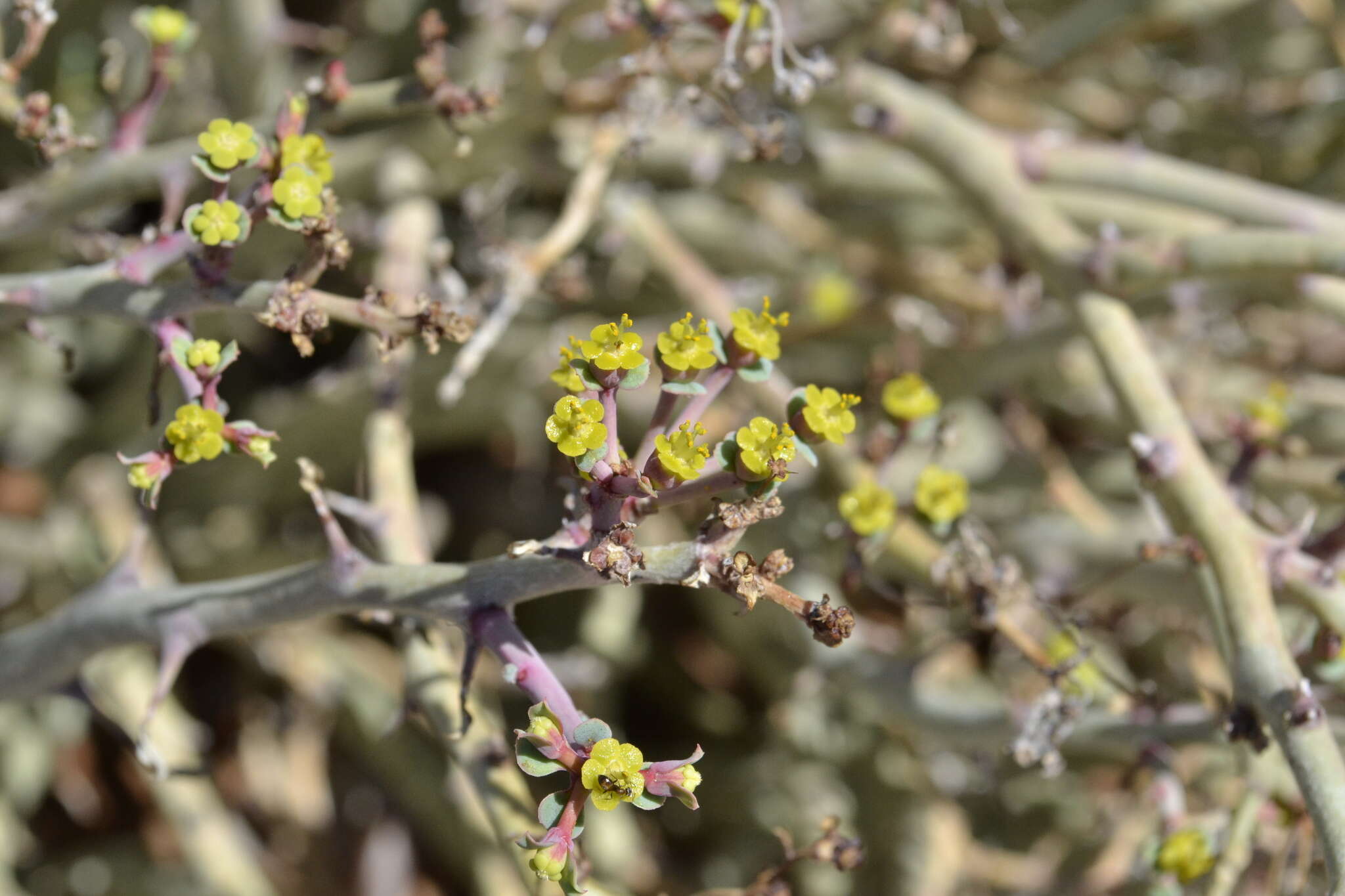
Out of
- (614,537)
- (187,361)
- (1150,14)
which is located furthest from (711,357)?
(1150,14)

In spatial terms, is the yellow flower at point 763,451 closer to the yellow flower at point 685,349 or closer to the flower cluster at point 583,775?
the yellow flower at point 685,349

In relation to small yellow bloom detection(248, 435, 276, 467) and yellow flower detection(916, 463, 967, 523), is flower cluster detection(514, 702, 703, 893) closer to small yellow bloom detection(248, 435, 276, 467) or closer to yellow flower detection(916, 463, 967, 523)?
small yellow bloom detection(248, 435, 276, 467)

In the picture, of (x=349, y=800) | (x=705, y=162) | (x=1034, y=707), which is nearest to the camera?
(x=1034, y=707)

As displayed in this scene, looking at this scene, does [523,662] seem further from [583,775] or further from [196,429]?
[196,429]

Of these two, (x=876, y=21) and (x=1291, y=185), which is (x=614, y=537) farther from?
(x=1291, y=185)

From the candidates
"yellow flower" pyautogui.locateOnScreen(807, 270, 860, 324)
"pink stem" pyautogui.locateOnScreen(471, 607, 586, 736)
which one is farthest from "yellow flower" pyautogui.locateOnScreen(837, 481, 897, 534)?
"yellow flower" pyautogui.locateOnScreen(807, 270, 860, 324)

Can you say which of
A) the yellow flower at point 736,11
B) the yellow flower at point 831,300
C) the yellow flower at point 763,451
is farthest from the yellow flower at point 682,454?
the yellow flower at point 831,300
